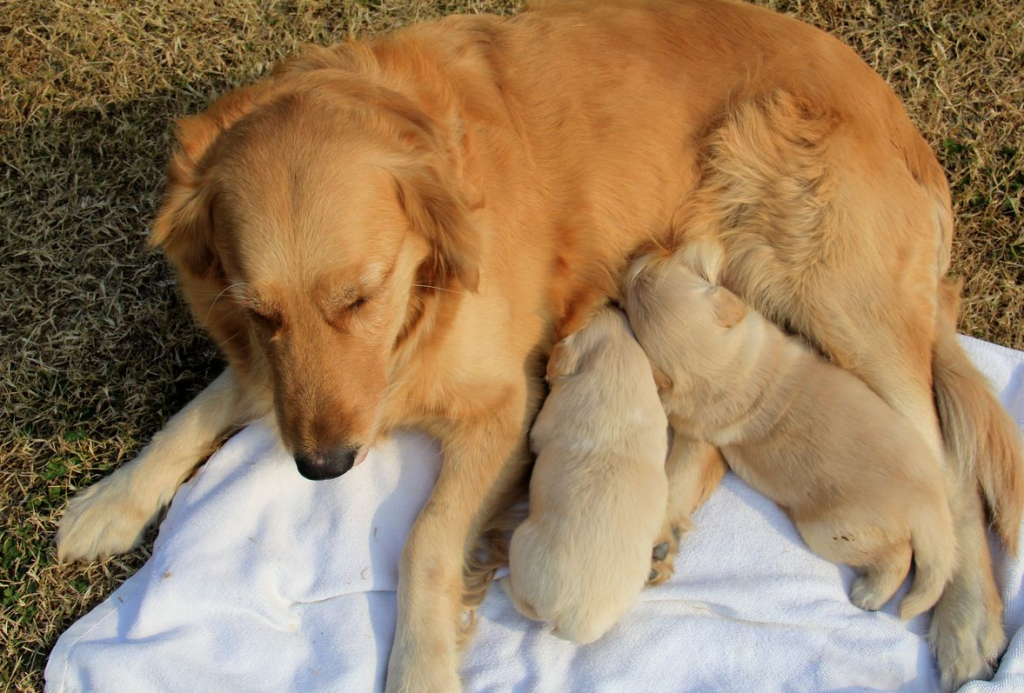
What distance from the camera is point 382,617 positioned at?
265 cm

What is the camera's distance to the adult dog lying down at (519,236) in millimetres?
2209

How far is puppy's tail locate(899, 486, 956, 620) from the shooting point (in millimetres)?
2426

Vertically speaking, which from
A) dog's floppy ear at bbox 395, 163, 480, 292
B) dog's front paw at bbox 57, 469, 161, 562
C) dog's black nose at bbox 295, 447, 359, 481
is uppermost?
dog's floppy ear at bbox 395, 163, 480, 292

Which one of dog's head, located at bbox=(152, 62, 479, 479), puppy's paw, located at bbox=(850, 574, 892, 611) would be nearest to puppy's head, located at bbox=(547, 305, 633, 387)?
dog's head, located at bbox=(152, 62, 479, 479)

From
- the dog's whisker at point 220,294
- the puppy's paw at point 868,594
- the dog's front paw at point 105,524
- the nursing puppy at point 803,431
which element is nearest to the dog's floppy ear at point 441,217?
the dog's whisker at point 220,294

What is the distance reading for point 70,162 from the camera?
11.8 ft

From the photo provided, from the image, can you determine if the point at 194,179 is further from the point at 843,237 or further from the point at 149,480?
the point at 843,237

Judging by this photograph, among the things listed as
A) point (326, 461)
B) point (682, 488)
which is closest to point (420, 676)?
point (326, 461)

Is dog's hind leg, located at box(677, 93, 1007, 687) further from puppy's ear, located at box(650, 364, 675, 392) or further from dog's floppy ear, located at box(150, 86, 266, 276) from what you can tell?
dog's floppy ear, located at box(150, 86, 266, 276)

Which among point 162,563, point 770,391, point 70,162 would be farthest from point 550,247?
point 70,162

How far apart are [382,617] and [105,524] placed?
1.07m

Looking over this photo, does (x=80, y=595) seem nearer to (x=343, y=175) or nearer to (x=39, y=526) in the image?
(x=39, y=526)

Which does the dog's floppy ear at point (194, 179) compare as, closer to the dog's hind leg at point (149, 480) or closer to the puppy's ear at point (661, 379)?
the dog's hind leg at point (149, 480)

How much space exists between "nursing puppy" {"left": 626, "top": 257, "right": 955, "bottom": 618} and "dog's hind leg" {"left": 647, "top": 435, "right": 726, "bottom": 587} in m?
0.06
